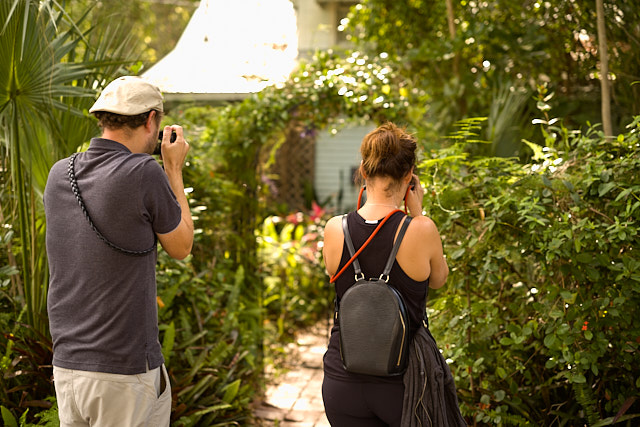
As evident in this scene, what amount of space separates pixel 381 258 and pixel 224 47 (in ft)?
18.9

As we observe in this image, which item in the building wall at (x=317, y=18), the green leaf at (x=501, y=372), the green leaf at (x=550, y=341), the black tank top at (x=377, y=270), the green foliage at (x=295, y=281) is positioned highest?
the building wall at (x=317, y=18)

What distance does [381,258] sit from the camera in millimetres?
2121

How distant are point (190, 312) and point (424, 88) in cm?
418

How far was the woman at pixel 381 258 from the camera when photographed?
2111 mm

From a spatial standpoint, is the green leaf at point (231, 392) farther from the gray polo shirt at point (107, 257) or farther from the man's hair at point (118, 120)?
the man's hair at point (118, 120)

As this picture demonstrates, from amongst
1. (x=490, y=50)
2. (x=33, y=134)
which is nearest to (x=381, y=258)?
(x=33, y=134)

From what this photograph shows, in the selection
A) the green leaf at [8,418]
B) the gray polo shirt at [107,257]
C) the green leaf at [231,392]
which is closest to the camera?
the gray polo shirt at [107,257]

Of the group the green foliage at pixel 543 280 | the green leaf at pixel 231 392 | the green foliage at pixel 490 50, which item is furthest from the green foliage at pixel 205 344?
the green foliage at pixel 490 50

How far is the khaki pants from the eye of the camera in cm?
202

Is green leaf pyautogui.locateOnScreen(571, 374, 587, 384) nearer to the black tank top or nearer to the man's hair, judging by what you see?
the black tank top

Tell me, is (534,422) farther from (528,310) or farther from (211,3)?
(211,3)

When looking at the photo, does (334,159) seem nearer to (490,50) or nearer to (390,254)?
(490,50)

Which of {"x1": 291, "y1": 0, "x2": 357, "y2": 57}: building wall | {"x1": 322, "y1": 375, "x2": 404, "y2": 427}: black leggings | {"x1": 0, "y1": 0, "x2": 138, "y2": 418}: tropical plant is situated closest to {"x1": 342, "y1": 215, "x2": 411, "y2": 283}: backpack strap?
{"x1": 322, "y1": 375, "x2": 404, "y2": 427}: black leggings

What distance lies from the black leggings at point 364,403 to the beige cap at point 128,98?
110cm
